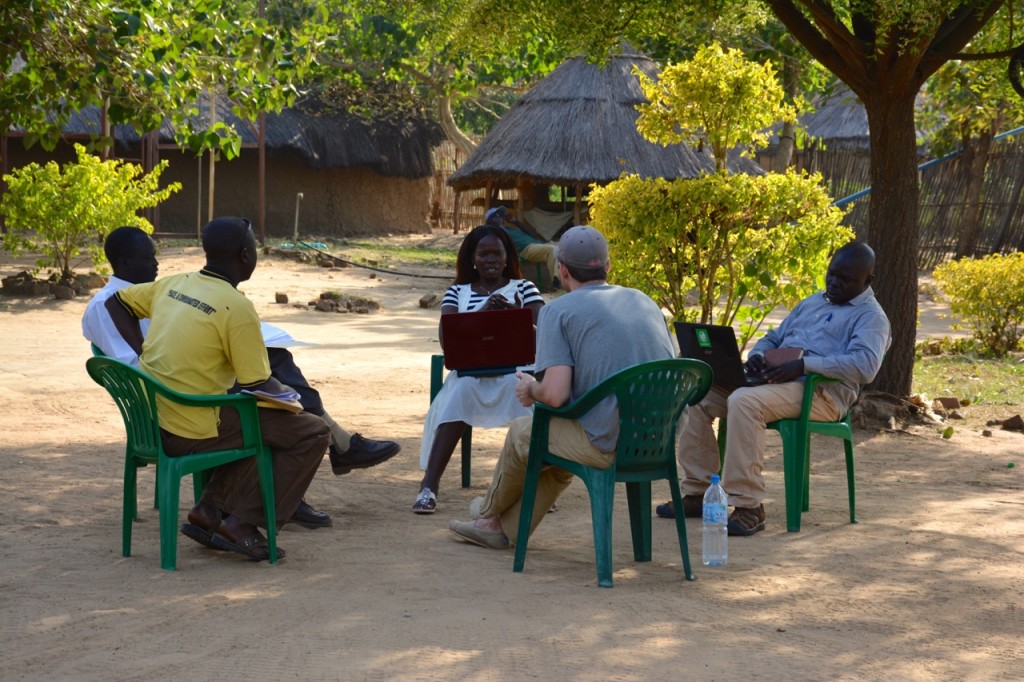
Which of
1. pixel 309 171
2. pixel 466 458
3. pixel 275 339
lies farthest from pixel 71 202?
pixel 309 171

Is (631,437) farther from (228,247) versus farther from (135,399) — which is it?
(135,399)

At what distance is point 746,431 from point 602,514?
4.03ft

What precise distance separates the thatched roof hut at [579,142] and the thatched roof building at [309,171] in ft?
18.7

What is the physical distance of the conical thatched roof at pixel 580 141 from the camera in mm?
19844

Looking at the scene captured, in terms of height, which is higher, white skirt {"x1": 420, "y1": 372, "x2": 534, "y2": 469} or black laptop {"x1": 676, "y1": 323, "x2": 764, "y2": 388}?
black laptop {"x1": 676, "y1": 323, "x2": 764, "y2": 388}

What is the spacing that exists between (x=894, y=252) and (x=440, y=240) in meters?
20.5

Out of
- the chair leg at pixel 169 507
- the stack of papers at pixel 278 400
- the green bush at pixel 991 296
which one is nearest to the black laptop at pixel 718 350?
the stack of papers at pixel 278 400

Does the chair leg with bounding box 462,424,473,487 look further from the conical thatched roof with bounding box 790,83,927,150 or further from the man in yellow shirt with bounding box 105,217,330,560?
the conical thatched roof with bounding box 790,83,927,150

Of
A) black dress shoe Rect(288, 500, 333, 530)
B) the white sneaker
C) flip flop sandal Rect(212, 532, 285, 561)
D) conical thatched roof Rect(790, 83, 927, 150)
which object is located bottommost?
black dress shoe Rect(288, 500, 333, 530)

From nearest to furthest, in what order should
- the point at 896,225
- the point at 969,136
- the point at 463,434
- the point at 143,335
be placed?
the point at 143,335
the point at 463,434
the point at 896,225
the point at 969,136

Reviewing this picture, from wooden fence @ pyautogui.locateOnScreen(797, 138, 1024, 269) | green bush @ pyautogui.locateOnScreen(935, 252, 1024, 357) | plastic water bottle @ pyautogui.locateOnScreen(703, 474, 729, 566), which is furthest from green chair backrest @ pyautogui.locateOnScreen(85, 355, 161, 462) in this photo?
wooden fence @ pyautogui.locateOnScreen(797, 138, 1024, 269)

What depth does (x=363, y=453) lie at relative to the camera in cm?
587

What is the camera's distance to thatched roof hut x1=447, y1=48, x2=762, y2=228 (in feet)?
65.1

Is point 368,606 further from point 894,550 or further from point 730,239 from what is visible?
point 730,239
